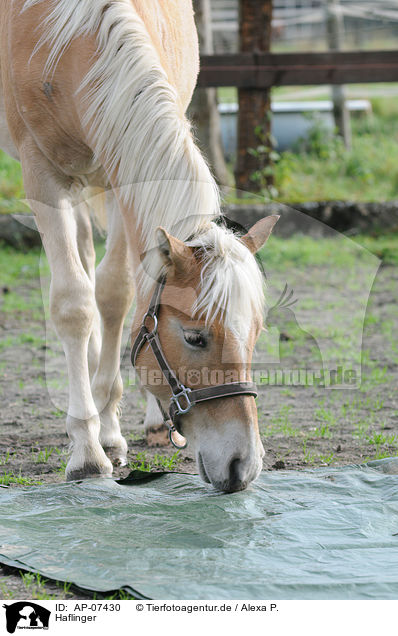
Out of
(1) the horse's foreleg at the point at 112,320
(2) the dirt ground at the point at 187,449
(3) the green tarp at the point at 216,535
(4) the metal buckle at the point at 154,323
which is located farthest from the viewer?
(1) the horse's foreleg at the point at 112,320

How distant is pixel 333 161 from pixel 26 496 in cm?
877

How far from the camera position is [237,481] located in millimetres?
2771

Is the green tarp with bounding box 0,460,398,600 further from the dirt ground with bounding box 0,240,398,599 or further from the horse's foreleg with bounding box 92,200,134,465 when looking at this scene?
the horse's foreleg with bounding box 92,200,134,465

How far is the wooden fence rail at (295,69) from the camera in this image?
8852 mm

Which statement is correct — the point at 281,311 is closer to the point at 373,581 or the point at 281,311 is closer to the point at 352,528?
the point at 352,528

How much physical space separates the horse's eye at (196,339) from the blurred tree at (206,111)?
6.51m

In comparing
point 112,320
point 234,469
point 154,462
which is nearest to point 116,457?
point 154,462

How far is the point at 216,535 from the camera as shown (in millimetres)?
2727

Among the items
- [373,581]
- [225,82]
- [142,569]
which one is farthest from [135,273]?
[225,82]

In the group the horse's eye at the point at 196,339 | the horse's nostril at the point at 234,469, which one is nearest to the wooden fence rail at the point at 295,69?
the horse's eye at the point at 196,339
